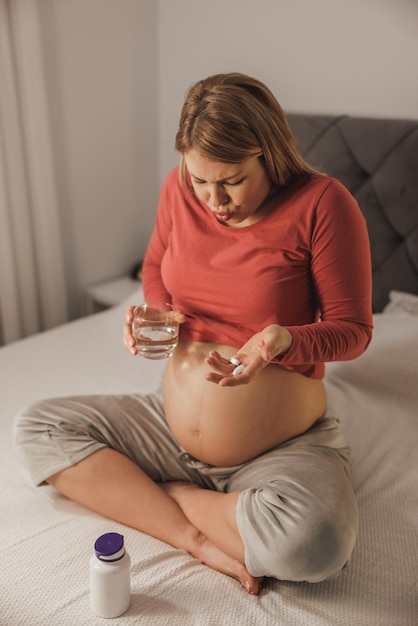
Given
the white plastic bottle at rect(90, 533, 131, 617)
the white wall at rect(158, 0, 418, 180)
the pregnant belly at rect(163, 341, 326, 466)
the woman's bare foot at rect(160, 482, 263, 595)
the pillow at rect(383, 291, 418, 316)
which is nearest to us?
the white plastic bottle at rect(90, 533, 131, 617)

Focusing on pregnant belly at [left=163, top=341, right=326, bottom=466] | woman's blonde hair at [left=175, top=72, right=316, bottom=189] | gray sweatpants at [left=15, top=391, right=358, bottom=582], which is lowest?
gray sweatpants at [left=15, top=391, right=358, bottom=582]

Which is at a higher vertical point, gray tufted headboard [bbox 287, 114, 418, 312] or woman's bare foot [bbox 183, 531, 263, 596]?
gray tufted headboard [bbox 287, 114, 418, 312]

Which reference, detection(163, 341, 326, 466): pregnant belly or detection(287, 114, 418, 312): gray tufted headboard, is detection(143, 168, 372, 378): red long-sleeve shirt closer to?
detection(163, 341, 326, 466): pregnant belly

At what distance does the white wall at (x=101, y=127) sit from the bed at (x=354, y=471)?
580 mm

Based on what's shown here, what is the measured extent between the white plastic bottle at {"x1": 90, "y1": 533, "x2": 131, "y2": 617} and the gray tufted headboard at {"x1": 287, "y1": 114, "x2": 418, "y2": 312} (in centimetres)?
129

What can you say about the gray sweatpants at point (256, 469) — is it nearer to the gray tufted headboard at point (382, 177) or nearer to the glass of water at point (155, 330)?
the glass of water at point (155, 330)

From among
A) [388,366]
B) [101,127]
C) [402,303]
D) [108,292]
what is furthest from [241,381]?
[101,127]

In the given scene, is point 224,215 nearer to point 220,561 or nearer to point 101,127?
point 220,561

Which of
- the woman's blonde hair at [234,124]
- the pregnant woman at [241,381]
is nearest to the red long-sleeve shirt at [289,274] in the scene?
the pregnant woman at [241,381]

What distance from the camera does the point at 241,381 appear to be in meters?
1.19

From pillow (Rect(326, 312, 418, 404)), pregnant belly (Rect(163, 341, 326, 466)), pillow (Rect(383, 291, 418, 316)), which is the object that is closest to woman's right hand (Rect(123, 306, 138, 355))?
pregnant belly (Rect(163, 341, 326, 466))

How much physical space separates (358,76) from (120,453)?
1459 millimetres

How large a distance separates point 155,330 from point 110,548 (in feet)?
1.46

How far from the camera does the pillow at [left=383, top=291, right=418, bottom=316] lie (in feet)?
Answer: 6.54
